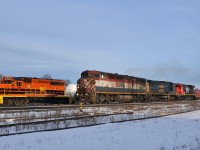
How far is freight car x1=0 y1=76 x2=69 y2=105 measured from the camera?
1404 inches

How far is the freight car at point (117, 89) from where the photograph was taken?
40250mm

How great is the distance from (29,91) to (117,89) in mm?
12477

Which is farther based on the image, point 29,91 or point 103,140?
point 29,91

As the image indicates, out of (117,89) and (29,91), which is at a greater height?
(117,89)

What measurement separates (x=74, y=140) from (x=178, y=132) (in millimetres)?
5140

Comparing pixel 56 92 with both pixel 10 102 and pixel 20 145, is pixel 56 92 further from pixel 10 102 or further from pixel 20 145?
pixel 20 145

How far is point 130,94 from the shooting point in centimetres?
4838

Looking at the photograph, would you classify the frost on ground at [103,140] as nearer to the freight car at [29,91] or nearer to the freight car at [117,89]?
the freight car at [29,91]

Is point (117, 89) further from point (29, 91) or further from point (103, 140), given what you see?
point (103, 140)

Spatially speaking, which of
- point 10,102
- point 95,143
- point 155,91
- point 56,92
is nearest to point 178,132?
point 95,143

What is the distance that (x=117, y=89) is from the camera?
146ft

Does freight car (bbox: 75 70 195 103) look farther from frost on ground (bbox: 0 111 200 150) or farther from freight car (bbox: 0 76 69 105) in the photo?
frost on ground (bbox: 0 111 200 150)

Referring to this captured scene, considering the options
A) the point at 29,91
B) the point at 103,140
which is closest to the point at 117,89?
the point at 29,91

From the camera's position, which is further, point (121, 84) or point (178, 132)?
point (121, 84)
